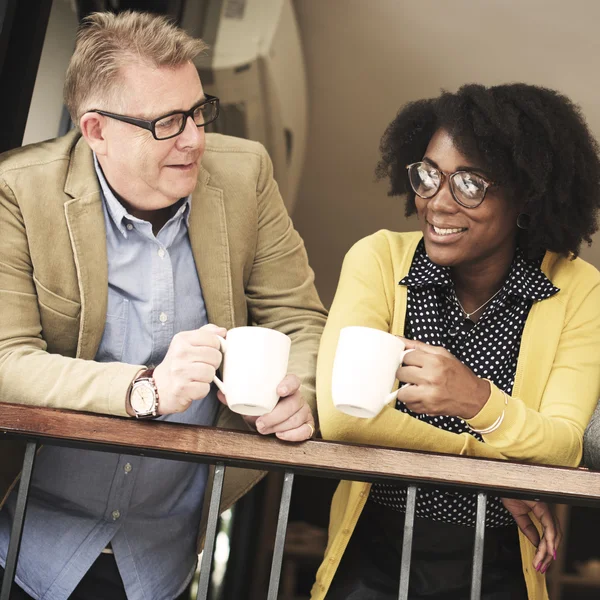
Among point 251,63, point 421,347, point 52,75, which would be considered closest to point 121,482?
point 421,347

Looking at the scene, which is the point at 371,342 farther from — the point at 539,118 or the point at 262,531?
the point at 262,531

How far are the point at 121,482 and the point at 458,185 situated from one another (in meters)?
0.84

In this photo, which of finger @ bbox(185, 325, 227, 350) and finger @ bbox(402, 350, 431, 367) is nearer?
finger @ bbox(185, 325, 227, 350)

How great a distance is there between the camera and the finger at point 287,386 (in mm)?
1201

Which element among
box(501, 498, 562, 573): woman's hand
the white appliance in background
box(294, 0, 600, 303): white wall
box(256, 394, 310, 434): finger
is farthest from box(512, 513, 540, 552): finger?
box(294, 0, 600, 303): white wall

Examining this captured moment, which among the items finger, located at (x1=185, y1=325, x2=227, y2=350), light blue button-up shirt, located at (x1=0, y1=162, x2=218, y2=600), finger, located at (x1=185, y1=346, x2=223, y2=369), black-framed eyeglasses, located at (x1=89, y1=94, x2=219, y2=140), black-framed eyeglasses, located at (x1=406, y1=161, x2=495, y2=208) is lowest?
light blue button-up shirt, located at (x1=0, y1=162, x2=218, y2=600)

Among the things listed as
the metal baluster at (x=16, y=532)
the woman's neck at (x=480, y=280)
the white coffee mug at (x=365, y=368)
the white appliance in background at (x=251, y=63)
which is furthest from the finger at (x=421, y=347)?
the white appliance in background at (x=251, y=63)

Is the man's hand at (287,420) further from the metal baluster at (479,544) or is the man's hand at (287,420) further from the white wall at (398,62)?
the white wall at (398,62)

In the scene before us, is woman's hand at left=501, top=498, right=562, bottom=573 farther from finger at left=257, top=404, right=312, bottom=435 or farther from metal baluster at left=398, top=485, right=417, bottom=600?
finger at left=257, top=404, right=312, bottom=435

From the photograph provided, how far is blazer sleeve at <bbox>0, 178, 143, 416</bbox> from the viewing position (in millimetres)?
1286

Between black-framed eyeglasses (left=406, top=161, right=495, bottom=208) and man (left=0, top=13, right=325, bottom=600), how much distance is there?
35cm

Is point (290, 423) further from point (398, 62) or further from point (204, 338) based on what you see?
point (398, 62)

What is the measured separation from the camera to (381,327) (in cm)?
164

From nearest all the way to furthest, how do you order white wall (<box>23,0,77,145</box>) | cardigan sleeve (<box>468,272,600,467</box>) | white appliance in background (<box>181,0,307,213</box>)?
cardigan sleeve (<box>468,272,600,467</box>) < white wall (<box>23,0,77,145</box>) < white appliance in background (<box>181,0,307,213</box>)
